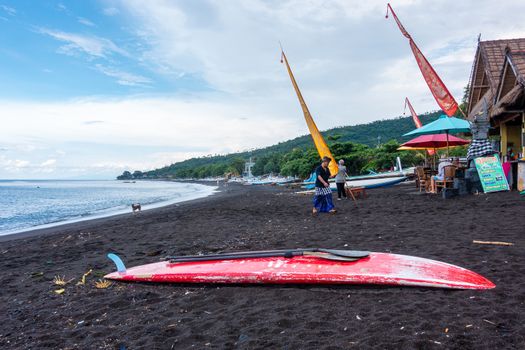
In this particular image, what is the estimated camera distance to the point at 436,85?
38.4 ft

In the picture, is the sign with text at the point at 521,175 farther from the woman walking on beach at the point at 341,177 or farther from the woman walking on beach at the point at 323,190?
the woman walking on beach at the point at 341,177

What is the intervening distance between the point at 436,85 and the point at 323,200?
5.95 meters

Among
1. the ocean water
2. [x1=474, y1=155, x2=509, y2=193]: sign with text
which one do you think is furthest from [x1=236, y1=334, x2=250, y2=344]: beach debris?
the ocean water

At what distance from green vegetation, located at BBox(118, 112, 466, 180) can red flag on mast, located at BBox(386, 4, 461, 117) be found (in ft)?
63.5

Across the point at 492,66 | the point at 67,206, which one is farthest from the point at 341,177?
the point at 67,206

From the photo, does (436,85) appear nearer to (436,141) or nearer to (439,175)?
(436,141)

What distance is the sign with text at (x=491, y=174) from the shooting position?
30.9 ft

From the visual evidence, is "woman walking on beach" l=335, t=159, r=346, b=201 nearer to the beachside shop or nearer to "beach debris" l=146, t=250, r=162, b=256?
the beachside shop

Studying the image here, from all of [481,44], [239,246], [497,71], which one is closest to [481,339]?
[239,246]

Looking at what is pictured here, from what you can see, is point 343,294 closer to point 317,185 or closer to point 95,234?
point 317,185

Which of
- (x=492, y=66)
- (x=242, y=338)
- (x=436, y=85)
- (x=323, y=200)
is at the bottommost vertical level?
(x=242, y=338)

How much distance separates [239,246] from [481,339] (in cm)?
405

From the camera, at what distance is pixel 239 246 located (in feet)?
19.4

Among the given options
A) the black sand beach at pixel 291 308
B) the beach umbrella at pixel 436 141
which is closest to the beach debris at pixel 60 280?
the black sand beach at pixel 291 308
